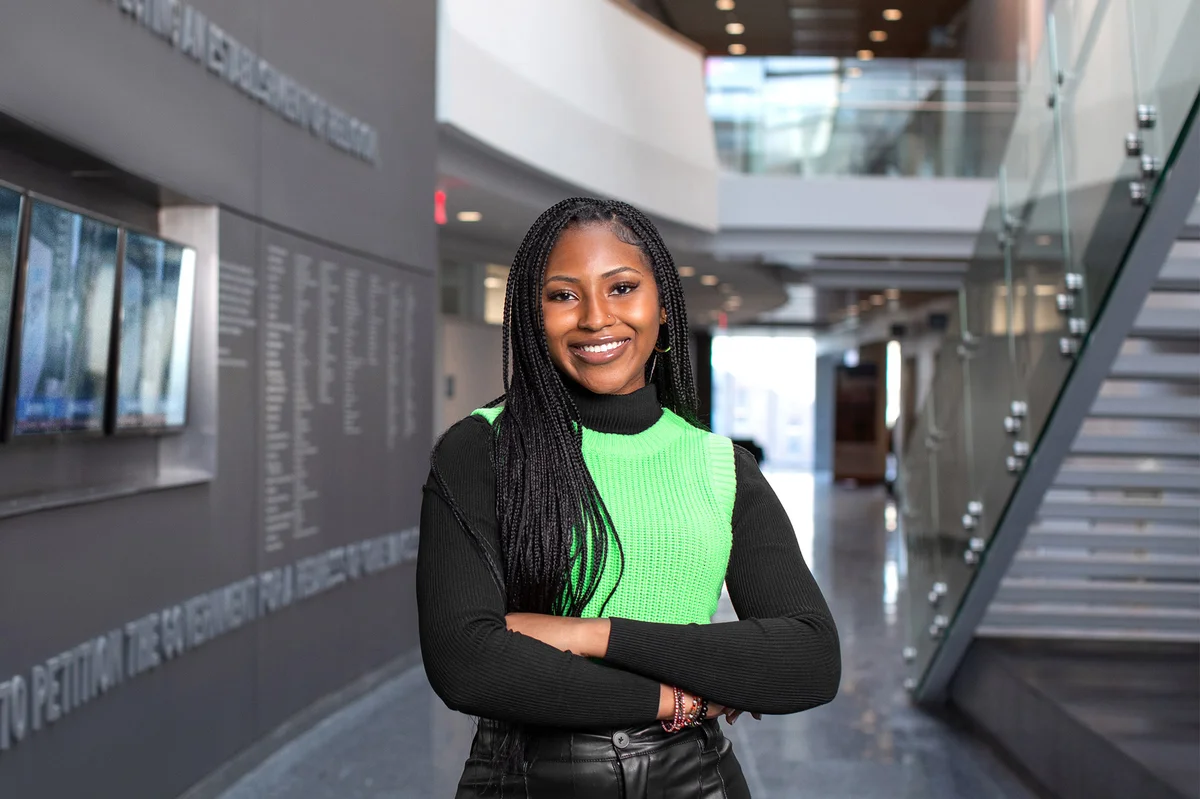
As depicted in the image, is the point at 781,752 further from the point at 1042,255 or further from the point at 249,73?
the point at 249,73

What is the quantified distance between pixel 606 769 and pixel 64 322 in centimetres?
274

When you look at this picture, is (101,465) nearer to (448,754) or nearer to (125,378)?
(125,378)

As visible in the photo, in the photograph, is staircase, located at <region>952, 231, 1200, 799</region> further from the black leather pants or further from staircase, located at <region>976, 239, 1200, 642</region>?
the black leather pants

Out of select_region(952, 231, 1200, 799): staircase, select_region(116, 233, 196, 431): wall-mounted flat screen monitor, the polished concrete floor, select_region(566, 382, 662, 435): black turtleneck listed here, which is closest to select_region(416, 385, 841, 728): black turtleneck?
select_region(566, 382, 662, 435): black turtleneck

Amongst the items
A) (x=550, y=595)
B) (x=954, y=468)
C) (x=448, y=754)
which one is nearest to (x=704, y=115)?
(x=954, y=468)

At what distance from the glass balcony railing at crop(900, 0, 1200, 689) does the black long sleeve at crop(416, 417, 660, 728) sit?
2856mm

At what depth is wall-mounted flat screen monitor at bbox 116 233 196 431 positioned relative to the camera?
13.9 ft

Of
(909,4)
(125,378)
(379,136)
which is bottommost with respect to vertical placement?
(125,378)

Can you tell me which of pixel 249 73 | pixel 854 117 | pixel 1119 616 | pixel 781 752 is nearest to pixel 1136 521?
pixel 1119 616

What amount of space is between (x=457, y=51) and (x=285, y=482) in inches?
127

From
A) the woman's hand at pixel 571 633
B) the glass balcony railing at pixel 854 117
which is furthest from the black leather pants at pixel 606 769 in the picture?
the glass balcony railing at pixel 854 117

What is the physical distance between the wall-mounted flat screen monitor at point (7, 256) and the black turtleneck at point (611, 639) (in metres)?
2.14

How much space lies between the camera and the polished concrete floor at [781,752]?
198 inches

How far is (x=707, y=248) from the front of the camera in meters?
13.6
